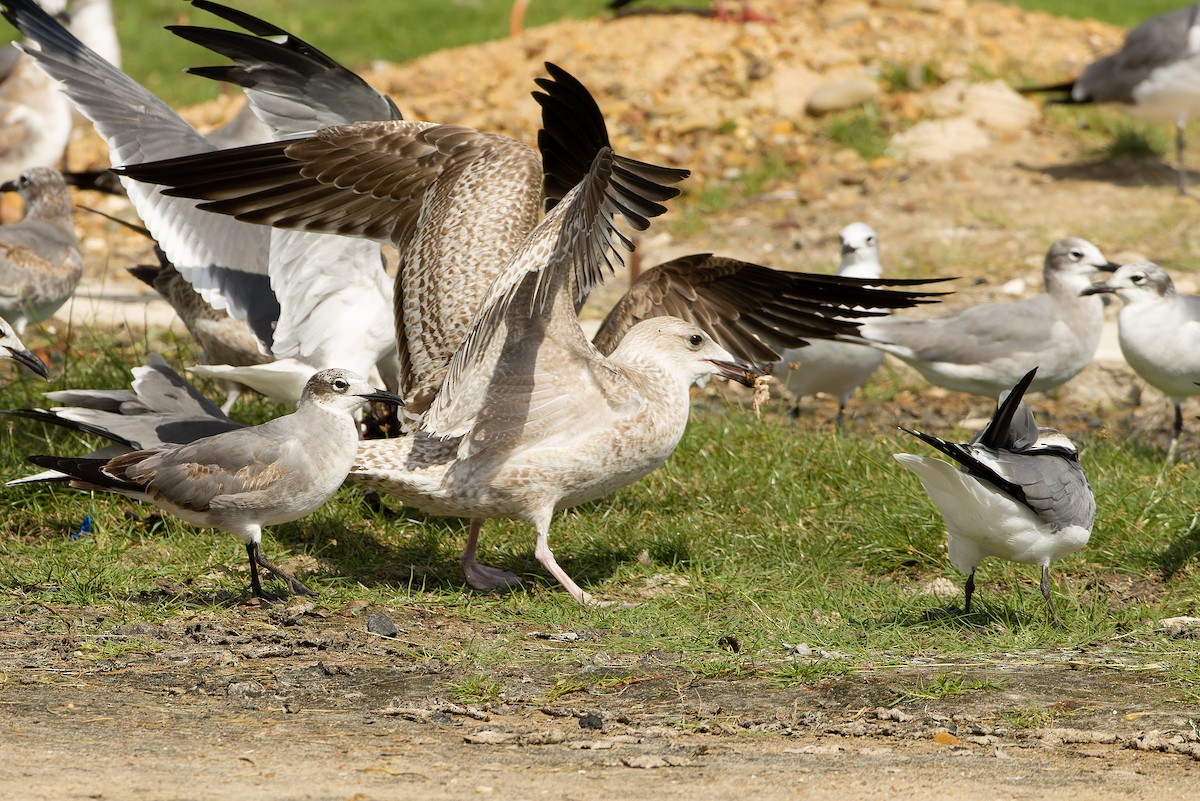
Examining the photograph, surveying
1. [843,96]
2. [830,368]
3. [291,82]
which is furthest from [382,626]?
[843,96]

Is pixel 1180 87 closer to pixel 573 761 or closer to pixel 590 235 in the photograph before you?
pixel 590 235

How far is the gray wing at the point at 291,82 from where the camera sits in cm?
612

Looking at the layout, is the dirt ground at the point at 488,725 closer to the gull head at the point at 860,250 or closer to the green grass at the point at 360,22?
the gull head at the point at 860,250

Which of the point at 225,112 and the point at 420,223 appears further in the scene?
the point at 225,112

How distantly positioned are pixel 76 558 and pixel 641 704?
2606mm

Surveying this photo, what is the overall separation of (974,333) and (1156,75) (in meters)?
5.60

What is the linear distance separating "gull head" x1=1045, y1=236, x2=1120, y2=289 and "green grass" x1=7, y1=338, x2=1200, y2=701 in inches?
48.4

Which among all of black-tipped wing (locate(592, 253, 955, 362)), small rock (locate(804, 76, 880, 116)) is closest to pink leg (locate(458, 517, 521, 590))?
black-tipped wing (locate(592, 253, 955, 362))

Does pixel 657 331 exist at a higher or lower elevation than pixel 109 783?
higher

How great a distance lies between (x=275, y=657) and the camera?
4500 mm

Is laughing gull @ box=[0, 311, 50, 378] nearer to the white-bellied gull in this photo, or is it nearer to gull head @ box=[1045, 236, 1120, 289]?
the white-bellied gull

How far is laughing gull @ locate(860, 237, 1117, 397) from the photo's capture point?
730 cm

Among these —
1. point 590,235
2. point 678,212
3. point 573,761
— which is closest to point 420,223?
point 590,235

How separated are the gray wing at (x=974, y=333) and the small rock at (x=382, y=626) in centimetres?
336
